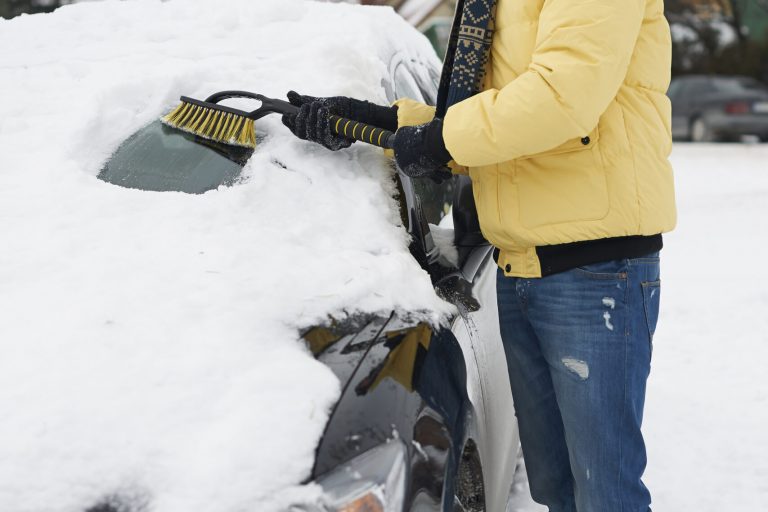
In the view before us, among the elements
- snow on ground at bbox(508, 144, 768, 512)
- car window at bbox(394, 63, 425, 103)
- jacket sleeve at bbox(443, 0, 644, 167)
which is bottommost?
snow on ground at bbox(508, 144, 768, 512)

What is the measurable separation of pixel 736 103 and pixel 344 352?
12891 mm

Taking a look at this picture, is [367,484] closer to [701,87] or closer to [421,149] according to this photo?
A: [421,149]

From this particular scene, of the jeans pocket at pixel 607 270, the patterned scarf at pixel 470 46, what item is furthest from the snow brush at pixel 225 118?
the jeans pocket at pixel 607 270

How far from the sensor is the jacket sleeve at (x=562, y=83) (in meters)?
1.41

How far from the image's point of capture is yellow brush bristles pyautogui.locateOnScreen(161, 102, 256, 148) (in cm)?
191

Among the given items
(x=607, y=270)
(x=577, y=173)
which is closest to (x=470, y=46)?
(x=577, y=173)

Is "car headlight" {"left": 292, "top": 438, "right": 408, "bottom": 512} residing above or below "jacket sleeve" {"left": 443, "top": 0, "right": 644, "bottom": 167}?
below

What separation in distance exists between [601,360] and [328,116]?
0.87 meters

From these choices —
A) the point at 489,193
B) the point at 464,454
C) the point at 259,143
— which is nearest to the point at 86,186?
the point at 259,143

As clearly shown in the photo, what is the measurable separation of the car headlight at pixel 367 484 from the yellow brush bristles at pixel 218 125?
3.26 feet

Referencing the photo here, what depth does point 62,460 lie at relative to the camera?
1.16 meters

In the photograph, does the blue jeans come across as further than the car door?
No

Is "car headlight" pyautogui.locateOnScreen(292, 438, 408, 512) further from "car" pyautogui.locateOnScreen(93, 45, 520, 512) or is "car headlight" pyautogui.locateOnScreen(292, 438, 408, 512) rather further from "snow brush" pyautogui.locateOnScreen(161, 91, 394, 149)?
"snow brush" pyautogui.locateOnScreen(161, 91, 394, 149)

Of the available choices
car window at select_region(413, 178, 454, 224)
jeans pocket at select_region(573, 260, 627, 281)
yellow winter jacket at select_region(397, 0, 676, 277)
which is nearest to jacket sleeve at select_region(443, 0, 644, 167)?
yellow winter jacket at select_region(397, 0, 676, 277)
